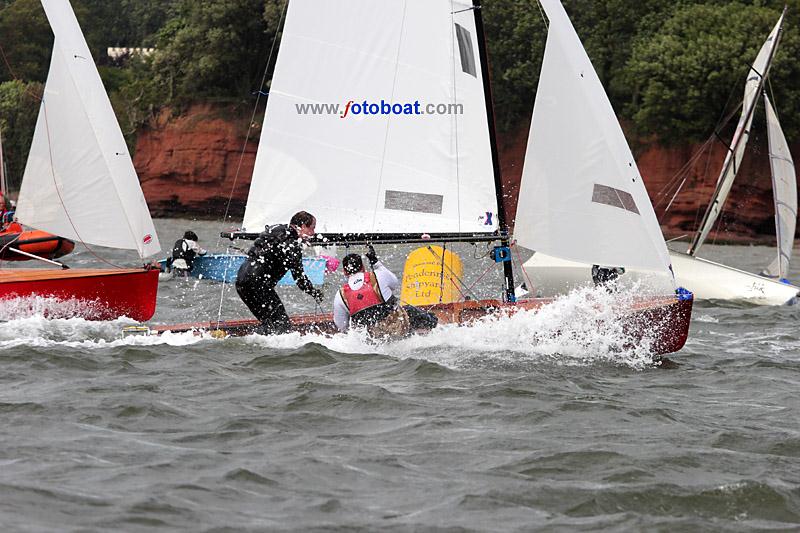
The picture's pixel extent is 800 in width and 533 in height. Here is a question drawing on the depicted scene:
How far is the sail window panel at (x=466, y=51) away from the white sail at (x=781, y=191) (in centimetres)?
960

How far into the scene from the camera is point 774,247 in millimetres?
33656

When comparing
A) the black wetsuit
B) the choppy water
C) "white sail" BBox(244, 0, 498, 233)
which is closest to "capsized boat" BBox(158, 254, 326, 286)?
"white sail" BBox(244, 0, 498, 233)

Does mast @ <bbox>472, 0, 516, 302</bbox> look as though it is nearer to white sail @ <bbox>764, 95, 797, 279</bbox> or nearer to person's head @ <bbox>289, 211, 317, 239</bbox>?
person's head @ <bbox>289, 211, 317, 239</bbox>

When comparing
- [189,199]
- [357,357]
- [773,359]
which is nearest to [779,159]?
[773,359]

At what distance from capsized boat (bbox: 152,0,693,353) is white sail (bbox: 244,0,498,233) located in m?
0.01

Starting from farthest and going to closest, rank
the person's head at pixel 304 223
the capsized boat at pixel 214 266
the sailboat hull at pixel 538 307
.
→ the capsized boat at pixel 214 266, the person's head at pixel 304 223, the sailboat hull at pixel 538 307

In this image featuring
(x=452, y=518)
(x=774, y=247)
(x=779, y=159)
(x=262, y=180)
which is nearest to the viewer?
(x=452, y=518)

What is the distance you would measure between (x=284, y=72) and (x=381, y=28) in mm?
1096

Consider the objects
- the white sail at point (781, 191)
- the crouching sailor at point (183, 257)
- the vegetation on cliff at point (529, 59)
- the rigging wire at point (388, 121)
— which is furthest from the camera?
the vegetation on cliff at point (529, 59)

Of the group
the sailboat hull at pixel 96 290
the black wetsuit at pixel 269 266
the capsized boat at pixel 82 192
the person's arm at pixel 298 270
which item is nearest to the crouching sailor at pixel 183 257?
the capsized boat at pixel 82 192

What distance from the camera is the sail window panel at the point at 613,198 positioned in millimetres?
10672

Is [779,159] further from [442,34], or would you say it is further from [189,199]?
[189,199]

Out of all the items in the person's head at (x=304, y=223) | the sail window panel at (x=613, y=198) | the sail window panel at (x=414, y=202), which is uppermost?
the sail window panel at (x=613, y=198)

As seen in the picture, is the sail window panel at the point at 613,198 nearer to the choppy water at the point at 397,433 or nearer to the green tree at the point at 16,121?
the choppy water at the point at 397,433
